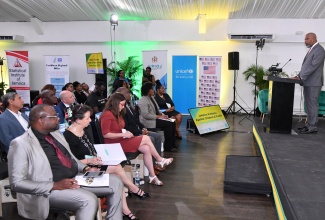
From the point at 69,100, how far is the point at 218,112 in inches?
147

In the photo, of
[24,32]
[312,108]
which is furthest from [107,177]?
[24,32]

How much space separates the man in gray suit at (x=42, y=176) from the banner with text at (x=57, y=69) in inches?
304

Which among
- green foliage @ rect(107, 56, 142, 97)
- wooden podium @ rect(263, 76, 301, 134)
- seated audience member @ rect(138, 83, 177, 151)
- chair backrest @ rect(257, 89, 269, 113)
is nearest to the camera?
wooden podium @ rect(263, 76, 301, 134)

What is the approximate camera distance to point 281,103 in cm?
448

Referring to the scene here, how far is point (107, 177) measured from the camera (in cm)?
243

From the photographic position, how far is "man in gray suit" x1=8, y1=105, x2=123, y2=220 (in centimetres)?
204

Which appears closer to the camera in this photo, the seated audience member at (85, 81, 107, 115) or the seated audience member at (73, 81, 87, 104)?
the seated audience member at (85, 81, 107, 115)

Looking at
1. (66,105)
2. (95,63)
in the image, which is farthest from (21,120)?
(95,63)

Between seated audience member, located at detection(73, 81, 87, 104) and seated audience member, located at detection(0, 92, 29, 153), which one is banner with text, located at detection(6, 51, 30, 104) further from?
seated audience member, located at detection(0, 92, 29, 153)

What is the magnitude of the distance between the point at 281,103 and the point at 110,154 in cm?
273

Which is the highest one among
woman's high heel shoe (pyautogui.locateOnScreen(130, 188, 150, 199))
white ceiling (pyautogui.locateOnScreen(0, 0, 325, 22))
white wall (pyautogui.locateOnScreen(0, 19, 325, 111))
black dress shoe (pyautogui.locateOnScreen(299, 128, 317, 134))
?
white ceiling (pyautogui.locateOnScreen(0, 0, 325, 22))

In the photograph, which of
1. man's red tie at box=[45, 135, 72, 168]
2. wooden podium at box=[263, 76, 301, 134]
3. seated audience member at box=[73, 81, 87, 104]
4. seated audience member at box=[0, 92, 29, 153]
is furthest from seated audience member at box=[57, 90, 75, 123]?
seated audience member at box=[73, 81, 87, 104]

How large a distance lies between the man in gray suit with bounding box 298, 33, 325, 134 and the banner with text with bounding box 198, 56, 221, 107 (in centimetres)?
480

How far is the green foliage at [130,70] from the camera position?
9.79m
